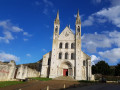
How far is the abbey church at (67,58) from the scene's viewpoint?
116ft

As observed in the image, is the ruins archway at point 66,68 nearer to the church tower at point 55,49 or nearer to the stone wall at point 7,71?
the church tower at point 55,49

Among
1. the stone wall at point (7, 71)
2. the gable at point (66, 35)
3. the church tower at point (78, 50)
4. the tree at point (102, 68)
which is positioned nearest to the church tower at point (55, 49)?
the gable at point (66, 35)

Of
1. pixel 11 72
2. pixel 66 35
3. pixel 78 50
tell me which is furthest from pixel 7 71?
pixel 66 35

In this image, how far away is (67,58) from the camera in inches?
1458

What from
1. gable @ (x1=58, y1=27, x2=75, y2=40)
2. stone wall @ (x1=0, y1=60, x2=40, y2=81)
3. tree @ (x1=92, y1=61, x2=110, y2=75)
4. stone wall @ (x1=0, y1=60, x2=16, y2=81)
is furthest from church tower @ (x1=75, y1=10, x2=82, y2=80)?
tree @ (x1=92, y1=61, x2=110, y2=75)

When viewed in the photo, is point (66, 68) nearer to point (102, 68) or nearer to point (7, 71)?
point (7, 71)

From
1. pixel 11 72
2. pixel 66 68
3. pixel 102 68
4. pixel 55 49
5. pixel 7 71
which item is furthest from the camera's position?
pixel 102 68

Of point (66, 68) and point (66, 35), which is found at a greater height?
point (66, 35)

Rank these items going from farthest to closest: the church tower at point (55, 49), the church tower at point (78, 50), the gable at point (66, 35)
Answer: the gable at point (66, 35) < the church tower at point (55, 49) < the church tower at point (78, 50)

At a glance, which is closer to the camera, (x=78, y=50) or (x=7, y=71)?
(x=7, y=71)

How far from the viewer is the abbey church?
116 ft

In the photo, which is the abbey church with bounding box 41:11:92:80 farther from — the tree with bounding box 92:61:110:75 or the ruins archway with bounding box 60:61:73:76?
the tree with bounding box 92:61:110:75

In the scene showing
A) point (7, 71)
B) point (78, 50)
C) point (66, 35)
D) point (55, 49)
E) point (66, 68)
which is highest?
point (66, 35)

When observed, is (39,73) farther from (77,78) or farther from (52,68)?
(77,78)
